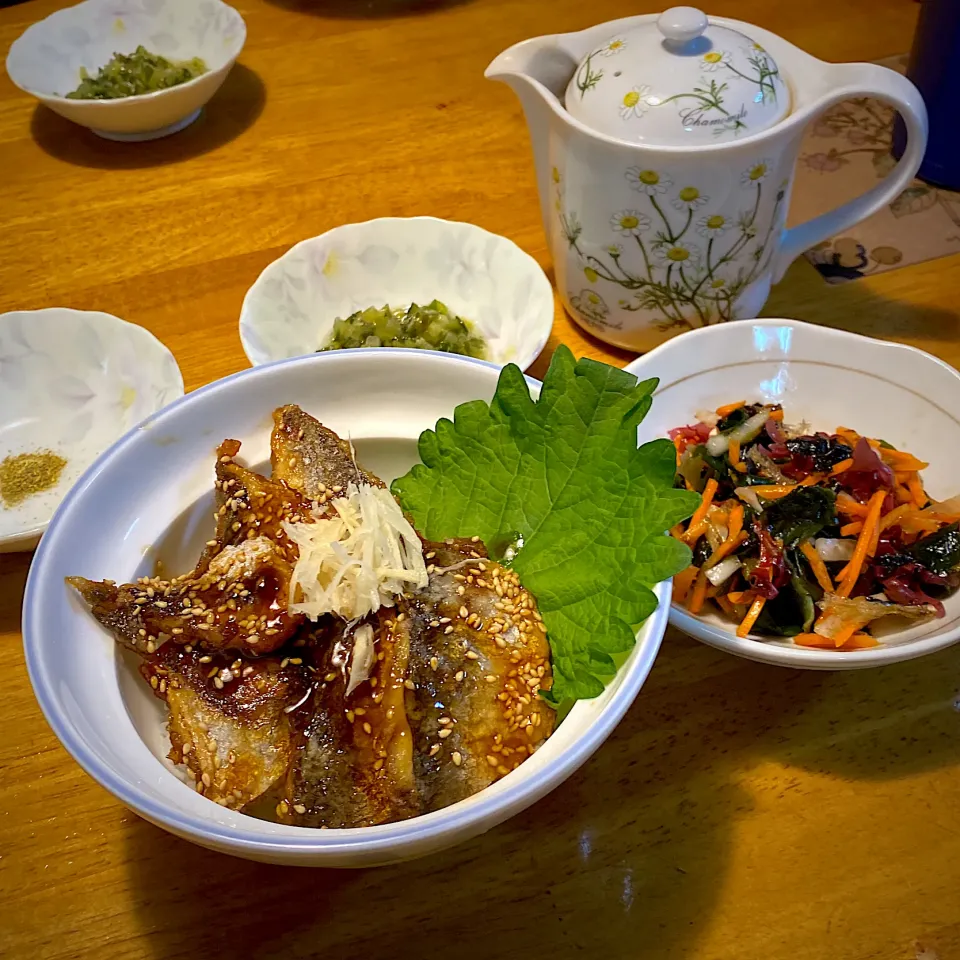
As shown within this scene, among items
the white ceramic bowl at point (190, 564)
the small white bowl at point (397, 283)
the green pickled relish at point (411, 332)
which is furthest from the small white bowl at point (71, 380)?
the white ceramic bowl at point (190, 564)

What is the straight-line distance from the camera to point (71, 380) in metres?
1.76

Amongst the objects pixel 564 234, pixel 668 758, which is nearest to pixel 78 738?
pixel 668 758

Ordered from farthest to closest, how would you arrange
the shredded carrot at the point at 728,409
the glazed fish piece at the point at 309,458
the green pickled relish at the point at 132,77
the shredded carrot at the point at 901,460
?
the green pickled relish at the point at 132,77, the shredded carrot at the point at 728,409, the shredded carrot at the point at 901,460, the glazed fish piece at the point at 309,458

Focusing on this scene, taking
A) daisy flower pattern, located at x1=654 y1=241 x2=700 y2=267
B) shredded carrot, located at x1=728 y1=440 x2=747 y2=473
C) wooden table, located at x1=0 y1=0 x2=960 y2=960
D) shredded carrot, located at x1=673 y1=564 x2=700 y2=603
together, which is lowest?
wooden table, located at x1=0 y1=0 x2=960 y2=960

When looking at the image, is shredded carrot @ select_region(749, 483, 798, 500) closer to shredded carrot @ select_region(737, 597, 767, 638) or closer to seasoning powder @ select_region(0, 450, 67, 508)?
shredded carrot @ select_region(737, 597, 767, 638)

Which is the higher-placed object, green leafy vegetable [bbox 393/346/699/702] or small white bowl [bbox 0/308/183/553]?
green leafy vegetable [bbox 393/346/699/702]

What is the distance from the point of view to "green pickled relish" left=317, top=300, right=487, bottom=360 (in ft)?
5.51

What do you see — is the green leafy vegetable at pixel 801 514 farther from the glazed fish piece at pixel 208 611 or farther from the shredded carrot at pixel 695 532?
the glazed fish piece at pixel 208 611

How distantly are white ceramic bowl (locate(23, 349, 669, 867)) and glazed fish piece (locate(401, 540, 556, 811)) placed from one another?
0.06m

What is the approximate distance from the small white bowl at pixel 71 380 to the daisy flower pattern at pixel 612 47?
1011mm

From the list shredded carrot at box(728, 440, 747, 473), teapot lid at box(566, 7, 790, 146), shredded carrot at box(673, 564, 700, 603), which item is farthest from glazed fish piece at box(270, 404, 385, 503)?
teapot lid at box(566, 7, 790, 146)

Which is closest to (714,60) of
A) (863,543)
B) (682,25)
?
(682,25)

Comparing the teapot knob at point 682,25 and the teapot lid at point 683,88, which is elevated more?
the teapot knob at point 682,25

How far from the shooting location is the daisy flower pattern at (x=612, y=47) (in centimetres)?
143
